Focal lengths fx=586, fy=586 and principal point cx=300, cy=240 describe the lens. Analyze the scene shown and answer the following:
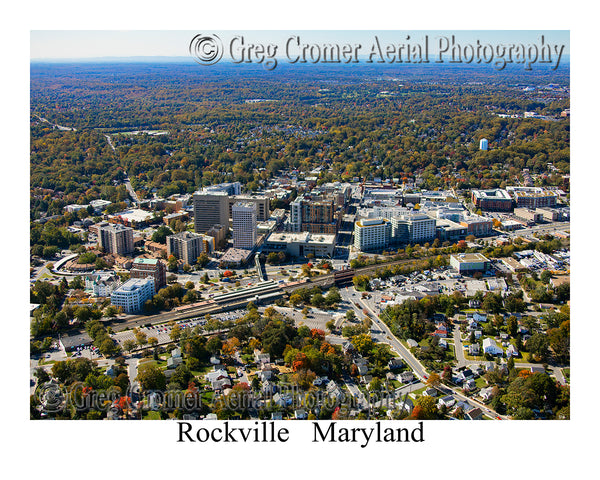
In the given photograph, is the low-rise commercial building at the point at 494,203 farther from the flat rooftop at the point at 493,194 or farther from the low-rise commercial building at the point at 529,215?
the low-rise commercial building at the point at 529,215

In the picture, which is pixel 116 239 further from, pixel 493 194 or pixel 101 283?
pixel 493 194

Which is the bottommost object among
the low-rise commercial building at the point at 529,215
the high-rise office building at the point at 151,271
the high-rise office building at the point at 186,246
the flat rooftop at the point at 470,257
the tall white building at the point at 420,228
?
the high-rise office building at the point at 151,271

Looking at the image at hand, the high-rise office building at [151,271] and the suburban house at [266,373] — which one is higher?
the high-rise office building at [151,271]

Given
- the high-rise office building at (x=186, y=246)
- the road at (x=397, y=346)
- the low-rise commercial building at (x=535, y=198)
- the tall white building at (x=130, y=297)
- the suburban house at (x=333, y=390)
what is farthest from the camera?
the low-rise commercial building at (x=535, y=198)

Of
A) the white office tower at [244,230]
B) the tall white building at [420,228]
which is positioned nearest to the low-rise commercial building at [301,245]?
the white office tower at [244,230]

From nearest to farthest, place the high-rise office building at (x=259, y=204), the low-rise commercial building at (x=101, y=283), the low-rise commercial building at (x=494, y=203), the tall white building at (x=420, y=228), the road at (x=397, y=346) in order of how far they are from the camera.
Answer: the road at (x=397, y=346)
the low-rise commercial building at (x=101, y=283)
the tall white building at (x=420, y=228)
the high-rise office building at (x=259, y=204)
the low-rise commercial building at (x=494, y=203)

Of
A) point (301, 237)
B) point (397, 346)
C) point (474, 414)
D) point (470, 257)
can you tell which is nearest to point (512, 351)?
point (397, 346)

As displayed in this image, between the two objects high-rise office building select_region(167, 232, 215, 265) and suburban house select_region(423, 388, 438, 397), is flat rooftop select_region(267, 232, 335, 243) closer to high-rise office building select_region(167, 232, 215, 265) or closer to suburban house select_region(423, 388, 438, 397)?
high-rise office building select_region(167, 232, 215, 265)

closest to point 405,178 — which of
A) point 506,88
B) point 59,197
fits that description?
point 59,197
